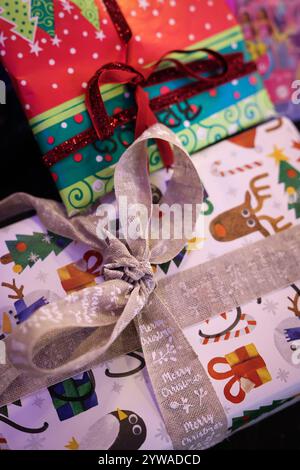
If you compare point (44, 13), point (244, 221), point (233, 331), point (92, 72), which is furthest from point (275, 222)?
point (44, 13)

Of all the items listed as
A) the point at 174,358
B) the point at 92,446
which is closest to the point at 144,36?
the point at 174,358

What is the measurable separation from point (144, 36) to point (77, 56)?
0.14 metres

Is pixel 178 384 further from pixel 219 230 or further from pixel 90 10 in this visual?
pixel 90 10

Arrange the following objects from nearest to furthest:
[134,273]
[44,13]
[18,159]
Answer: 1. [134,273]
2. [44,13]
3. [18,159]

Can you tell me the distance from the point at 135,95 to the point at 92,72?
0.09m

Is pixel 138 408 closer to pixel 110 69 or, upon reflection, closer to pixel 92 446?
pixel 92 446

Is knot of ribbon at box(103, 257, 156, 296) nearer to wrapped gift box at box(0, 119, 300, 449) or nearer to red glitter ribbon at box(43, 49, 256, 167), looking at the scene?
wrapped gift box at box(0, 119, 300, 449)

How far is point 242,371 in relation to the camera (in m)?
0.74

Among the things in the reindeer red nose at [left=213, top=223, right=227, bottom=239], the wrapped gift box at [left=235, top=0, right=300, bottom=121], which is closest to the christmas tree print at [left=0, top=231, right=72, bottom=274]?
the reindeer red nose at [left=213, top=223, right=227, bottom=239]

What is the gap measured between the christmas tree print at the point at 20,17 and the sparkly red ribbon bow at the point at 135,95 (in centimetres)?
15

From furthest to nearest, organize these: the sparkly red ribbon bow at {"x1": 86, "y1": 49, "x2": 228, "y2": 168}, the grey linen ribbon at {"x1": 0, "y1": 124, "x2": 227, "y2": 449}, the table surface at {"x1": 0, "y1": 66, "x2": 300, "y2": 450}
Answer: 1. the table surface at {"x1": 0, "y1": 66, "x2": 300, "y2": 450}
2. the sparkly red ribbon bow at {"x1": 86, "y1": 49, "x2": 228, "y2": 168}
3. the grey linen ribbon at {"x1": 0, "y1": 124, "x2": 227, "y2": 449}

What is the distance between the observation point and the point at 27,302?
29.9 inches

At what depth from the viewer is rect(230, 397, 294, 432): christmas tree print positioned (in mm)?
730

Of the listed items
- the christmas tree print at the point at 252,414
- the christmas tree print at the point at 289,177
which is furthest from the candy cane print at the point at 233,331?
the christmas tree print at the point at 289,177
